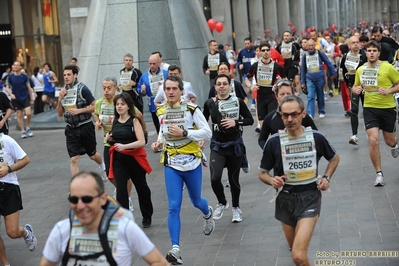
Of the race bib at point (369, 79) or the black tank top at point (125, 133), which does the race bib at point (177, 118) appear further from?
the race bib at point (369, 79)

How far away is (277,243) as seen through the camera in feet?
29.6

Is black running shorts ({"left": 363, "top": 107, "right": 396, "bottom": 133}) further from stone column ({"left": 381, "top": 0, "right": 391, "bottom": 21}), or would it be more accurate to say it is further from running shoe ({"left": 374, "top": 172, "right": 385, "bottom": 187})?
stone column ({"left": 381, "top": 0, "right": 391, "bottom": 21})

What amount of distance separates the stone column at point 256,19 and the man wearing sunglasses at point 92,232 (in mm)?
50380

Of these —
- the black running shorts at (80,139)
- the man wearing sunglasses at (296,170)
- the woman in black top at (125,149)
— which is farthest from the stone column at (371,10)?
the man wearing sunglasses at (296,170)

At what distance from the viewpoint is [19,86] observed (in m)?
20.9

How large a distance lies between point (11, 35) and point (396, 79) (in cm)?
2889

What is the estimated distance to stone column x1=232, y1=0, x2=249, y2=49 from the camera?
51312 mm

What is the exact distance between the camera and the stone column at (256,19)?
2165 inches

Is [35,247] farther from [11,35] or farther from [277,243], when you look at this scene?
[11,35]

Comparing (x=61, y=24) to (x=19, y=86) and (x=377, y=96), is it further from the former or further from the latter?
(x=377, y=96)

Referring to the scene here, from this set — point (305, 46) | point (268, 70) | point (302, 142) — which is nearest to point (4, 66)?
point (305, 46)

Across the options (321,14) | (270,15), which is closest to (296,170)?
(270,15)

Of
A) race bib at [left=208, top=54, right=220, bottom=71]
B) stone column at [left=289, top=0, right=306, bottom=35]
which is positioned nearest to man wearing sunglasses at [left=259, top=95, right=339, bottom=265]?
race bib at [left=208, top=54, right=220, bottom=71]

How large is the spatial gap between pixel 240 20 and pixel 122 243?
47.2 meters
